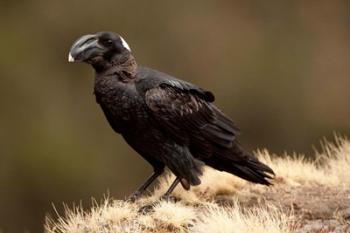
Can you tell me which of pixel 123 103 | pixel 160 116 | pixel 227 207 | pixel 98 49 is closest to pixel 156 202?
pixel 227 207

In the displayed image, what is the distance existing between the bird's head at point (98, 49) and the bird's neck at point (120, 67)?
1cm

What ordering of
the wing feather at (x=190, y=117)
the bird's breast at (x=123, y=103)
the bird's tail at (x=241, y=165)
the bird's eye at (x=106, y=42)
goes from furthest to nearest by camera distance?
the bird's tail at (x=241, y=165)
the bird's eye at (x=106, y=42)
the wing feather at (x=190, y=117)
the bird's breast at (x=123, y=103)

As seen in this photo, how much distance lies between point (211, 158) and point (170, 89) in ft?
2.80

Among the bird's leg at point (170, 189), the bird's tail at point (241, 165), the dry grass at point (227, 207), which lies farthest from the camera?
the bird's tail at point (241, 165)

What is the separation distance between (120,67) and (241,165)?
63.1 inches

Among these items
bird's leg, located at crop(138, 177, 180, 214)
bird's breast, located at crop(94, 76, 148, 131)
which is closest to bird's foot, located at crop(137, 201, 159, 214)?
bird's leg, located at crop(138, 177, 180, 214)

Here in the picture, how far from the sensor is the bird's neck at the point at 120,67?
28.6ft

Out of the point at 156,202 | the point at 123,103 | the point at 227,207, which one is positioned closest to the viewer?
the point at 123,103

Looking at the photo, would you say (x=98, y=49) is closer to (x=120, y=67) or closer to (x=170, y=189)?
(x=120, y=67)

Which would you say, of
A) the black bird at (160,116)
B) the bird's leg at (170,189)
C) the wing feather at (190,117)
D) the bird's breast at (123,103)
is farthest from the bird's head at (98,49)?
the bird's leg at (170,189)

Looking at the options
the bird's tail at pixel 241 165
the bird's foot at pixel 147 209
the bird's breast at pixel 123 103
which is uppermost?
the bird's tail at pixel 241 165

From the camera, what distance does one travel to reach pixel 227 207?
8711 millimetres

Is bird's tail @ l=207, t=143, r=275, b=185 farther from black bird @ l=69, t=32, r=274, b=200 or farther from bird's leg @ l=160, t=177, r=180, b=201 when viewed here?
bird's leg @ l=160, t=177, r=180, b=201

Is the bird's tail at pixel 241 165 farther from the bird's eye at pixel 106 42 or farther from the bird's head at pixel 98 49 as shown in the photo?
the bird's eye at pixel 106 42
